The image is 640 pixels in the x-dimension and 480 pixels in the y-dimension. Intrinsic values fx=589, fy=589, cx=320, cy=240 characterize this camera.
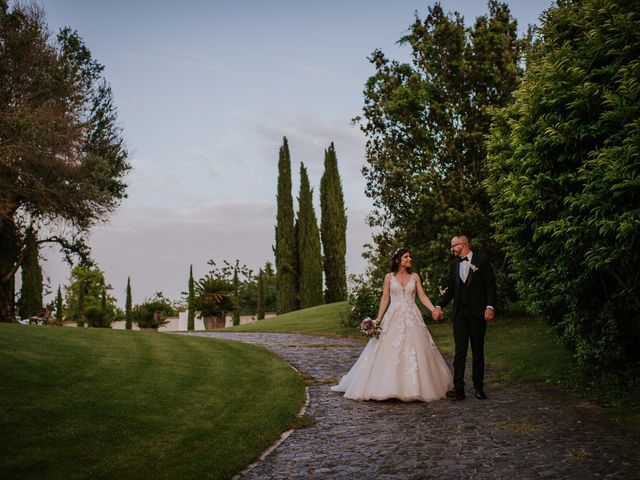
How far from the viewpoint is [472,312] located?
360 inches

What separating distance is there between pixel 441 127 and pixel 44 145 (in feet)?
51.3

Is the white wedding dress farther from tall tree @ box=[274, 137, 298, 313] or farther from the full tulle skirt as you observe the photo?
tall tree @ box=[274, 137, 298, 313]

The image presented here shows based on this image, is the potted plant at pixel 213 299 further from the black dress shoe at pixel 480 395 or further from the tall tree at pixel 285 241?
the black dress shoe at pixel 480 395

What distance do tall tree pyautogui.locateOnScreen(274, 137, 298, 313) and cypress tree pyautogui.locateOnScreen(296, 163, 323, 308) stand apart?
0.68 meters

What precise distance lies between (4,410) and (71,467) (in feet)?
8.69

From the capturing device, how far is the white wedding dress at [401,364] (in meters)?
9.30

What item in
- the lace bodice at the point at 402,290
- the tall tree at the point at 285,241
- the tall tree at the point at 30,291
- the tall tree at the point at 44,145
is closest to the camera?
the lace bodice at the point at 402,290

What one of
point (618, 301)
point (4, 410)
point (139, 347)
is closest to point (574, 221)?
point (618, 301)

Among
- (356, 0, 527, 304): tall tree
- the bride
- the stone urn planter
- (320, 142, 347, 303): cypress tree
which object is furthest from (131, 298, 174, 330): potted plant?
the bride

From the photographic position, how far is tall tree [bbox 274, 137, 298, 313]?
48.6 m

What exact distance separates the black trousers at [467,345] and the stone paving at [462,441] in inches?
13.3

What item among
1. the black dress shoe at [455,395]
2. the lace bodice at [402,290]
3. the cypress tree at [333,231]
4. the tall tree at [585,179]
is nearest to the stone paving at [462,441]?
the black dress shoe at [455,395]

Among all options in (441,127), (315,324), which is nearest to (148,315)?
(315,324)

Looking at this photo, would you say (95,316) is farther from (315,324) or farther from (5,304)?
(315,324)
